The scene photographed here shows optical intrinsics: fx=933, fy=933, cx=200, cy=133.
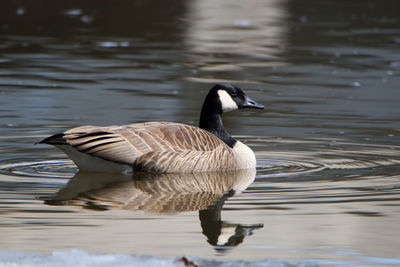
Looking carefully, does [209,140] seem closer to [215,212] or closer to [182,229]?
[215,212]

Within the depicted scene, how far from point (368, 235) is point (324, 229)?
36cm

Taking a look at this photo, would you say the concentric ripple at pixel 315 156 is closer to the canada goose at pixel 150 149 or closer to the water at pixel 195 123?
the water at pixel 195 123

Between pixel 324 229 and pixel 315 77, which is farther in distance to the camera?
pixel 315 77

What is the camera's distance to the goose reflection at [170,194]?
23.8 feet

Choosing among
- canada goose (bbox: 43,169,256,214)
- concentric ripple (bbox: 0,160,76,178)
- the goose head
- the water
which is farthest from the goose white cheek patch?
concentric ripple (bbox: 0,160,76,178)

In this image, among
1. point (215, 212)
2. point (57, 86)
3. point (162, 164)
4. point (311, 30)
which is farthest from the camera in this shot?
point (311, 30)

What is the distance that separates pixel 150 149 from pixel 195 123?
337 centimetres

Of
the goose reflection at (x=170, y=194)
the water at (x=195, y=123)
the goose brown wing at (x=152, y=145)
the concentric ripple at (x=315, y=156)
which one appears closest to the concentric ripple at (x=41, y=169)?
the water at (x=195, y=123)

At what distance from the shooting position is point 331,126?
1261cm

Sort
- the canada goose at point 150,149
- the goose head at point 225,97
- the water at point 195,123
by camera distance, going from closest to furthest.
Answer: the water at point 195,123 < the canada goose at point 150,149 < the goose head at point 225,97

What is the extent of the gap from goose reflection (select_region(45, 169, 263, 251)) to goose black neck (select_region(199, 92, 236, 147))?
71cm

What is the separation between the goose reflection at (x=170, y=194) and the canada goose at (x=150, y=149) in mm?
104

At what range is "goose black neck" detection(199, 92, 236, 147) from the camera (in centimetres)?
1068

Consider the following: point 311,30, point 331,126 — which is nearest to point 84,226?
point 331,126
